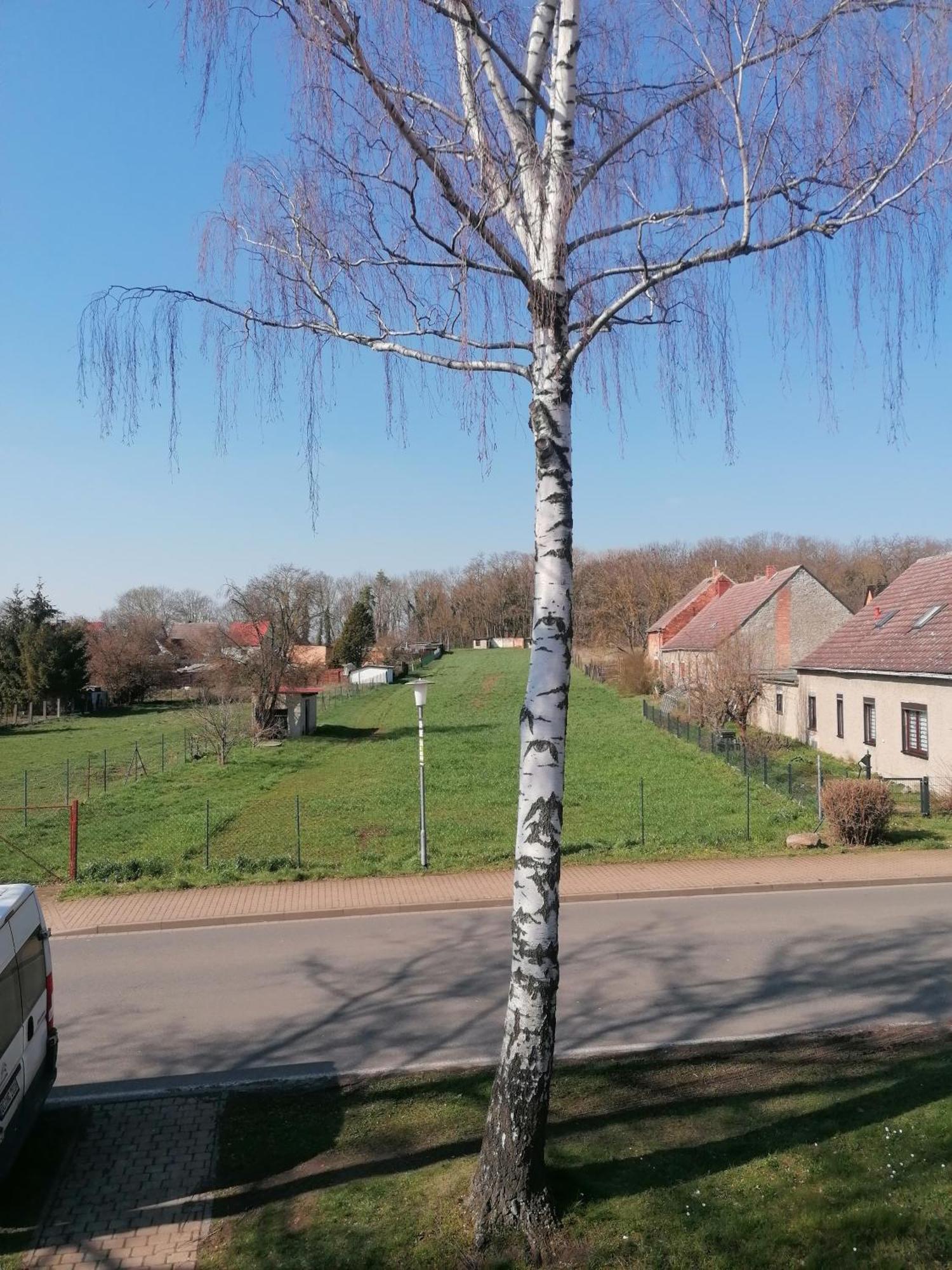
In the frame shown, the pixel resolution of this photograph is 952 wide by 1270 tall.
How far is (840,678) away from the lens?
88.7 ft

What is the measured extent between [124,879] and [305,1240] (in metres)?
10.1

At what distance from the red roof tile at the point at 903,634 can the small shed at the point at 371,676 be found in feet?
150

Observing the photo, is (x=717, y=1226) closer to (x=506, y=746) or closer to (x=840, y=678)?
(x=840, y=678)

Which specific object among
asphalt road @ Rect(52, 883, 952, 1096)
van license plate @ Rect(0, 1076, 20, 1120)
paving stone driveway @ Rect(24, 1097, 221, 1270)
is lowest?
asphalt road @ Rect(52, 883, 952, 1096)

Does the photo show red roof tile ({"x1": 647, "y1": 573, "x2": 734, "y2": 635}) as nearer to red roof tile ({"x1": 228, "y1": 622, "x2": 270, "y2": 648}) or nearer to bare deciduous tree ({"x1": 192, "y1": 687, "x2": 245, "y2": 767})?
red roof tile ({"x1": 228, "y1": 622, "x2": 270, "y2": 648})

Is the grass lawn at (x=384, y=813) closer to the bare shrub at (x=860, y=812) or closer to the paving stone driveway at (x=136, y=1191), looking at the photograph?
the bare shrub at (x=860, y=812)

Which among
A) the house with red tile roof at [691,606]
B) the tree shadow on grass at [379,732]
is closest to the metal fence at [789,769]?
the tree shadow on grass at [379,732]

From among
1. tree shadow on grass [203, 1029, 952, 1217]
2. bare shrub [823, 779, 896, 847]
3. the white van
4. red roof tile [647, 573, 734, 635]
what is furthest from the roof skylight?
red roof tile [647, 573, 734, 635]

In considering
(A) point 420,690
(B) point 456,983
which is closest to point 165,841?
(A) point 420,690

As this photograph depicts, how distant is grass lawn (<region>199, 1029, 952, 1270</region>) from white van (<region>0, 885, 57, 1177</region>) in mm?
1219

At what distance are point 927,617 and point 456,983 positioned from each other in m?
18.9

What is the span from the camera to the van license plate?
5.34m

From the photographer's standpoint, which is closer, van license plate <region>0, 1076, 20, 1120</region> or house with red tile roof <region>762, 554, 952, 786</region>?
van license plate <region>0, 1076, 20, 1120</region>

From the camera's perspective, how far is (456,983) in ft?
31.6
